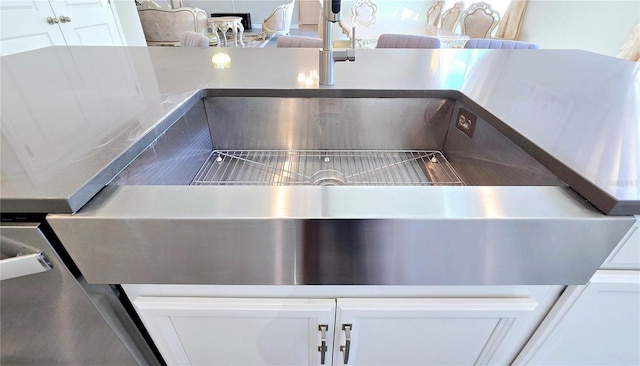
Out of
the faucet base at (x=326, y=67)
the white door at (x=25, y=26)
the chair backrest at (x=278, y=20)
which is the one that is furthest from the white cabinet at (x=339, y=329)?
the chair backrest at (x=278, y=20)

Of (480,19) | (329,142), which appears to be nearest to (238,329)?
(329,142)

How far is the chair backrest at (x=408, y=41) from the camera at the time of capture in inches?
65.1

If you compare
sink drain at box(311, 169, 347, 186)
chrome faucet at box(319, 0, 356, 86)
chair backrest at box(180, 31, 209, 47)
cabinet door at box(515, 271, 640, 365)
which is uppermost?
chrome faucet at box(319, 0, 356, 86)

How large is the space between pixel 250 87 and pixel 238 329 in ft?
1.97

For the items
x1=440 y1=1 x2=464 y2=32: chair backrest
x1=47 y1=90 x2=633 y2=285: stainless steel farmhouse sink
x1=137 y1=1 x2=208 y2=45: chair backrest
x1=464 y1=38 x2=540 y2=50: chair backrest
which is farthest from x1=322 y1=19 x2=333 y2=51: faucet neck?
x1=137 y1=1 x2=208 y2=45: chair backrest

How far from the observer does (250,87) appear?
0.79m

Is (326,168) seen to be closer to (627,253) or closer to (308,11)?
(627,253)

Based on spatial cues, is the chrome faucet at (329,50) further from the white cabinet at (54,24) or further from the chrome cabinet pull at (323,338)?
the white cabinet at (54,24)

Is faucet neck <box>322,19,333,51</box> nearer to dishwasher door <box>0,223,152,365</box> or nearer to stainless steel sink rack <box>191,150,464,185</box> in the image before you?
stainless steel sink rack <box>191,150,464,185</box>

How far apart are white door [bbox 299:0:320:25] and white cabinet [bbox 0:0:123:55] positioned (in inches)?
277

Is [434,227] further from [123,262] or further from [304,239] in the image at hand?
[123,262]

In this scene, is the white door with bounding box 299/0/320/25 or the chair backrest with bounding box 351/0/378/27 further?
the white door with bounding box 299/0/320/25

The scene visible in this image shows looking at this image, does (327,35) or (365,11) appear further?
(365,11)

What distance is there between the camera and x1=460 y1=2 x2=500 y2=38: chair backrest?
10.5 feet
